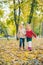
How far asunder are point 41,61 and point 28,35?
13.5 feet

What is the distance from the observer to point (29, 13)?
86.1 feet

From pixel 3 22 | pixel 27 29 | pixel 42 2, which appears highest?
pixel 42 2

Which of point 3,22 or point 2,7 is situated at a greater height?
point 2,7

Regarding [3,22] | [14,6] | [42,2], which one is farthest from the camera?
[3,22]

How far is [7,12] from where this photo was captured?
100.0 ft

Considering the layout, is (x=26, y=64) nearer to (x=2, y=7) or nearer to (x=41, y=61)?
(x=41, y=61)

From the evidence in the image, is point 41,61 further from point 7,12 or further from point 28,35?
point 7,12

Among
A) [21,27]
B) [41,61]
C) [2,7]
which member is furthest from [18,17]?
[41,61]

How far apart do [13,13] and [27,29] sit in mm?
16519

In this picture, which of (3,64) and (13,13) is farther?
(13,13)

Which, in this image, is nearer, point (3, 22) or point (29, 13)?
point (29, 13)

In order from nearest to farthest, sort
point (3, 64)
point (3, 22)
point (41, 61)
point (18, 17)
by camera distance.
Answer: point (3, 64)
point (41, 61)
point (18, 17)
point (3, 22)

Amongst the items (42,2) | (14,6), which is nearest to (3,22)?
(14,6)

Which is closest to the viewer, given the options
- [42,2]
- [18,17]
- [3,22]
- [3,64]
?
[3,64]
